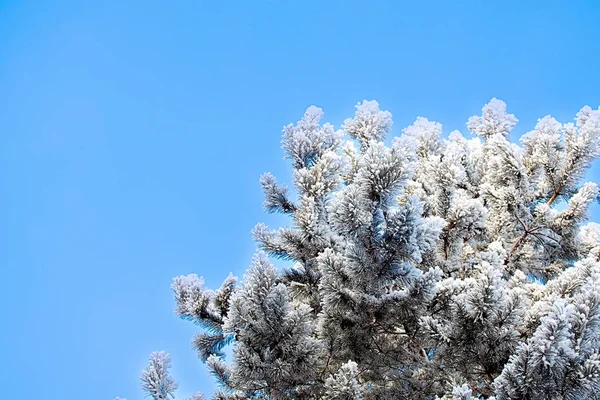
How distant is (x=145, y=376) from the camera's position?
345 cm

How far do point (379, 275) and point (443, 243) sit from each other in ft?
5.01

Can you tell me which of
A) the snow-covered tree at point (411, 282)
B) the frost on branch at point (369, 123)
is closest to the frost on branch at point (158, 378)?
the snow-covered tree at point (411, 282)

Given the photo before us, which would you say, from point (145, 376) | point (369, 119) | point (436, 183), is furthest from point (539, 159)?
point (145, 376)

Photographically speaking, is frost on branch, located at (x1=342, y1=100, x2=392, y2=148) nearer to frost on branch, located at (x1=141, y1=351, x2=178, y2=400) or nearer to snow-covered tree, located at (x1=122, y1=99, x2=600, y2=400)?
snow-covered tree, located at (x1=122, y1=99, x2=600, y2=400)

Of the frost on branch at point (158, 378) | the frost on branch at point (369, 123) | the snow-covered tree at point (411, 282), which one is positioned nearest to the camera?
the snow-covered tree at point (411, 282)

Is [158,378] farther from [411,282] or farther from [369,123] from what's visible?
[369,123]

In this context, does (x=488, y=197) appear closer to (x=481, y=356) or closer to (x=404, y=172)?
(x=481, y=356)

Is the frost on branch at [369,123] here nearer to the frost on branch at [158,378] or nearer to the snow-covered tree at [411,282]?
the snow-covered tree at [411,282]

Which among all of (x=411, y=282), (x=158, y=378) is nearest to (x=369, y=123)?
(x=411, y=282)

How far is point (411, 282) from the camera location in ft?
11.5

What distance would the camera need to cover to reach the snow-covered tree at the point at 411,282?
298 cm

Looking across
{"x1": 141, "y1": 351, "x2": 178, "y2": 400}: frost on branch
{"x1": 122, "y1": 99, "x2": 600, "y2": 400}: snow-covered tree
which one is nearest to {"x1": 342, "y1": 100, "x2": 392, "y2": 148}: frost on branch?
{"x1": 122, "y1": 99, "x2": 600, "y2": 400}: snow-covered tree

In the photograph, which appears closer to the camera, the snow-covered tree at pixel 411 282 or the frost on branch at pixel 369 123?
the snow-covered tree at pixel 411 282

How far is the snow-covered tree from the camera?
117 inches
